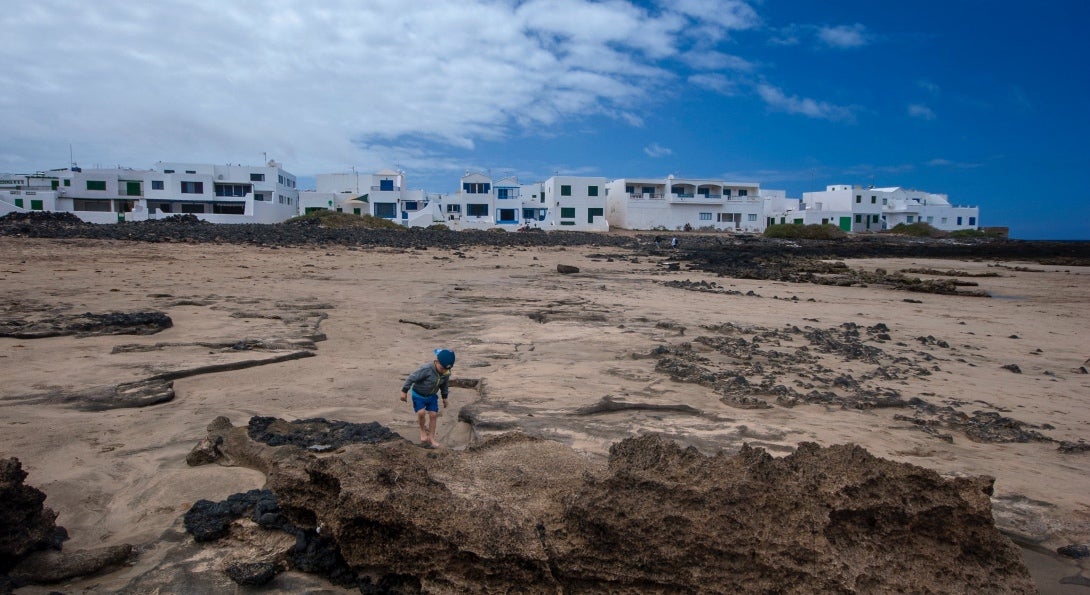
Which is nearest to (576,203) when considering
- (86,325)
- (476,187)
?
(476,187)

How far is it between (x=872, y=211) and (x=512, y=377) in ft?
276

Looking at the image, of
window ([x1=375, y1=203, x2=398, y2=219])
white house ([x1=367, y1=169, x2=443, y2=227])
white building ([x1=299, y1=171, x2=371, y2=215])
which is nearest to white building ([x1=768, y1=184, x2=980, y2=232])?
white house ([x1=367, y1=169, x2=443, y2=227])

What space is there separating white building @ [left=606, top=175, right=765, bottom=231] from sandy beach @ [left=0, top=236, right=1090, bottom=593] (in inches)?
2054

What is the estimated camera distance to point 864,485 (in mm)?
2957

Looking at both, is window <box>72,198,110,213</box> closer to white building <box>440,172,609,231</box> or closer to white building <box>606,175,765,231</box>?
white building <box>440,172,609,231</box>

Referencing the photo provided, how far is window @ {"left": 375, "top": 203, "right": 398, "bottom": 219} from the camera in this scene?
6319cm

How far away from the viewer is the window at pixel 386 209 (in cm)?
6319

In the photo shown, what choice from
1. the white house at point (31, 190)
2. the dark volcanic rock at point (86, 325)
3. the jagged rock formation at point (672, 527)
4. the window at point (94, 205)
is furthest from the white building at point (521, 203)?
the jagged rock formation at point (672, 527)

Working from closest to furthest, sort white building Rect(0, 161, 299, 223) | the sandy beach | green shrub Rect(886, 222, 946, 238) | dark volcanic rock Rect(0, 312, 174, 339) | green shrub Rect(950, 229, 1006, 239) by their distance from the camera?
the sandy beach < dark volcanic rock Rect(0, 312, 174, 339) < white building Rect(0, 161, 299, 223) < green shrub Rect(886, 222, 946, 238) < green shrub Rect(950, 229, 1006, 239)

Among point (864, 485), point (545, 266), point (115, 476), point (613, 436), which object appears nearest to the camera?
point (864, 485)

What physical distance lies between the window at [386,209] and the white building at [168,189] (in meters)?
8.01

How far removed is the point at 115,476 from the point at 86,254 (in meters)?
17.1

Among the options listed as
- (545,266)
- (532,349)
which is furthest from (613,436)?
(545,266)

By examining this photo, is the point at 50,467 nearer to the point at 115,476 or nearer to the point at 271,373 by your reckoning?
the point at 115,476
